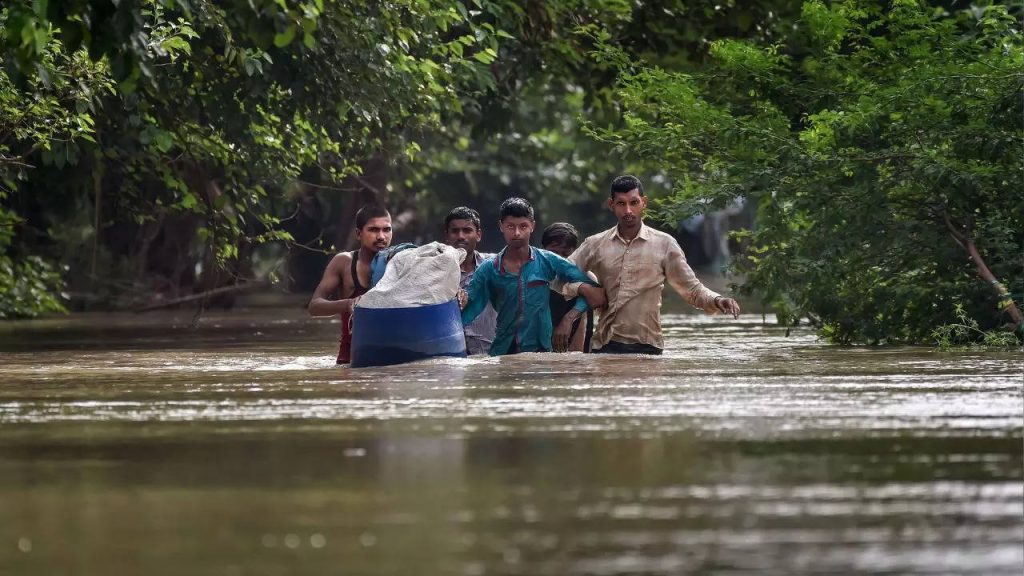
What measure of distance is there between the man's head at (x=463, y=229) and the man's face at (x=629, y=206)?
999mm

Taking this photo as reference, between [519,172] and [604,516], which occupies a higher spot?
[519,172]

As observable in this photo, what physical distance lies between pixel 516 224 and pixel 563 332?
773 millimetres

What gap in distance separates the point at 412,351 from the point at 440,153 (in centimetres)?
2647

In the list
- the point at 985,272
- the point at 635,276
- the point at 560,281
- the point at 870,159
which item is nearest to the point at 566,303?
the point at 560,281

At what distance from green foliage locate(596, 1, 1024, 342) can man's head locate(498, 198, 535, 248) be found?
2.11m

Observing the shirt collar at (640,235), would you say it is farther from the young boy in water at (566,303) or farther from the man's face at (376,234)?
the man's face at (376,234)

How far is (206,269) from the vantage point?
96.9ft

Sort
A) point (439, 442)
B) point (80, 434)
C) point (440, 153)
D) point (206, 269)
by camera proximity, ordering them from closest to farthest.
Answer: point (439, 442) → point (80, 434) → point (206, 269) → point (440, 153)

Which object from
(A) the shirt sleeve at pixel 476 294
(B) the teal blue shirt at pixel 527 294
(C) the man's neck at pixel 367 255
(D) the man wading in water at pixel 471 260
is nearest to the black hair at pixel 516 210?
(B) the teal blue shirt at pixel 527 294

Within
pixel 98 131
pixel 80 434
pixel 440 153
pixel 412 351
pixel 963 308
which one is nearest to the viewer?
pixel 80 434

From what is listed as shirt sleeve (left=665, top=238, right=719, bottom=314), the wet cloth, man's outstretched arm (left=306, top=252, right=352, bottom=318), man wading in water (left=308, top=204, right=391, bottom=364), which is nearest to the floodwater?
shirt sleeve (left=665, top=238, right=719, bottom=314)

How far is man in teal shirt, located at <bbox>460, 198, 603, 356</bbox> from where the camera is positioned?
12648 mm

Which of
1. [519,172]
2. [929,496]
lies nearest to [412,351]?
[929,496]

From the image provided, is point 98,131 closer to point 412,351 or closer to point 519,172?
point 412,351
